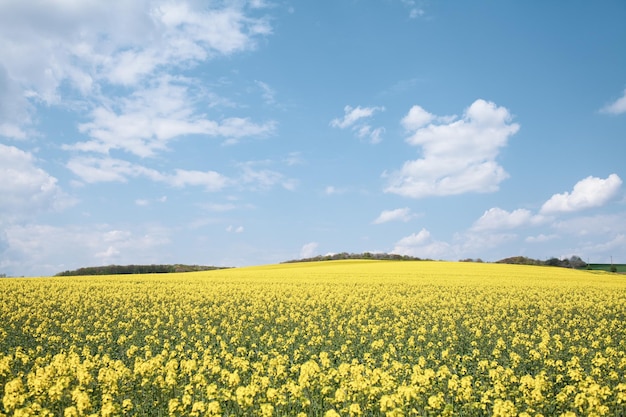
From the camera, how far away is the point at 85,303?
26094 mm

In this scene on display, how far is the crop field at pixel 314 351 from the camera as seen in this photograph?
9.77m

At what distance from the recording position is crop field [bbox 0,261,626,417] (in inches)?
385

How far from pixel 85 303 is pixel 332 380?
66.6ft

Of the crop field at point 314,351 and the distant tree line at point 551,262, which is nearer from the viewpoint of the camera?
the crop field at point 314,351

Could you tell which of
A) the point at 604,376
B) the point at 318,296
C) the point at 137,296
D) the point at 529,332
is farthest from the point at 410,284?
the point at 604,376

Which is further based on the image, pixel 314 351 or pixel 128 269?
pixel 128 269

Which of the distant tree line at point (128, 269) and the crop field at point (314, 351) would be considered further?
the distant tree line at point (128, 269)

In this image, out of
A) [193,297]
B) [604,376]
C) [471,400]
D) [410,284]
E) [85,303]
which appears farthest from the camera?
[410,284]

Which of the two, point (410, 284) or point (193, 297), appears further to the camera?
point (410, 284)

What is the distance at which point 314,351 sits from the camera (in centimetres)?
1571

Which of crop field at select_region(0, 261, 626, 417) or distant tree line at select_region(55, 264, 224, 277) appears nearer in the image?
crop field at select_region(0, 261, 626, 417)

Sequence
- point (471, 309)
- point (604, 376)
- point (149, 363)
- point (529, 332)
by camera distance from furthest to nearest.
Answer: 1. point (471, 309)
2. point (529, 332)
3. point (604, 376)
4. point (149, 363)

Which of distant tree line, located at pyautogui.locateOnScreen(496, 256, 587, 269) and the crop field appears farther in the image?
distant tree line, located at pyautogui.locateOnScreen(496, 256, 587, 269)

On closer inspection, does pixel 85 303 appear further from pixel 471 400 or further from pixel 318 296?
pixel 471 400
